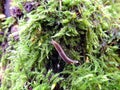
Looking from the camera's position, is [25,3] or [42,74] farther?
[25,3]

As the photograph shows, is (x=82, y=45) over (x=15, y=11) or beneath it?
beneath

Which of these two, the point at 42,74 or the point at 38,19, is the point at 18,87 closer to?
the point at 42,74

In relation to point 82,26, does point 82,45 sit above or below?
below

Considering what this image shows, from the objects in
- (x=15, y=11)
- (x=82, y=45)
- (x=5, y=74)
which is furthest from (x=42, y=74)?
(x=15, y=11)

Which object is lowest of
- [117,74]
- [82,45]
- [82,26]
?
[117,74]

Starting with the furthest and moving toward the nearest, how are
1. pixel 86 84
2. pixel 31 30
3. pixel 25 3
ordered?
pixel 25 3 → pixel 31 30 → pixel 86 84

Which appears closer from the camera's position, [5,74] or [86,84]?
[86,84]

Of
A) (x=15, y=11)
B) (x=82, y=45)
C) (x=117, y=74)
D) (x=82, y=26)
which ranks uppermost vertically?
(x=15, y=11)

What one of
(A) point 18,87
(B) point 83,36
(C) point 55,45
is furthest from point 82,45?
(A) point 18,87

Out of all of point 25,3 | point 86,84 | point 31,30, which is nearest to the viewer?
point 86,84

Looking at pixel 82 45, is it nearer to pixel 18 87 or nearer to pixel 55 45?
pixel 55 45
